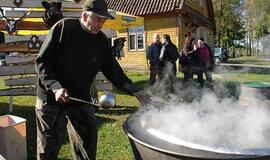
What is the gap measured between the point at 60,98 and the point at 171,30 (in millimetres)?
16171

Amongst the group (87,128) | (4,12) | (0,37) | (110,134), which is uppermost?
(4,12)

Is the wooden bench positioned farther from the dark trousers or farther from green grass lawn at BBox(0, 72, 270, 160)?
the dark trousers

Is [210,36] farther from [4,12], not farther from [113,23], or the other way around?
[4,12]

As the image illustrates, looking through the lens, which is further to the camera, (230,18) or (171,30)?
(230,18)

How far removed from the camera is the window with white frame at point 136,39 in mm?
20109

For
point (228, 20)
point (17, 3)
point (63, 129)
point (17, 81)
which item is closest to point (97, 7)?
point (63, 129)

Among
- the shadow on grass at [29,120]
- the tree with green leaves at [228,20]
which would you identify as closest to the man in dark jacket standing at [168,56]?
the shadow on grass at [29,120]

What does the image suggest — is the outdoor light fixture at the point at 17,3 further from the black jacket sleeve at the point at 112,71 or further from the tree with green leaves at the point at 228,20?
the tree with green leaves at the point at 228,20

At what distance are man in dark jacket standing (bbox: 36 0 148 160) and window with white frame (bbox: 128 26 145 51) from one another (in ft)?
54.7

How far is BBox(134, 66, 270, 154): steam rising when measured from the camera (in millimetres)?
2725

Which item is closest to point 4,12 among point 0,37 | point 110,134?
point 0,37

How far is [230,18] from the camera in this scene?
145 ft

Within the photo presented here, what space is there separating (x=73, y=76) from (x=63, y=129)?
19.6 inches

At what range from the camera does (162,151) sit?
8.53ft
